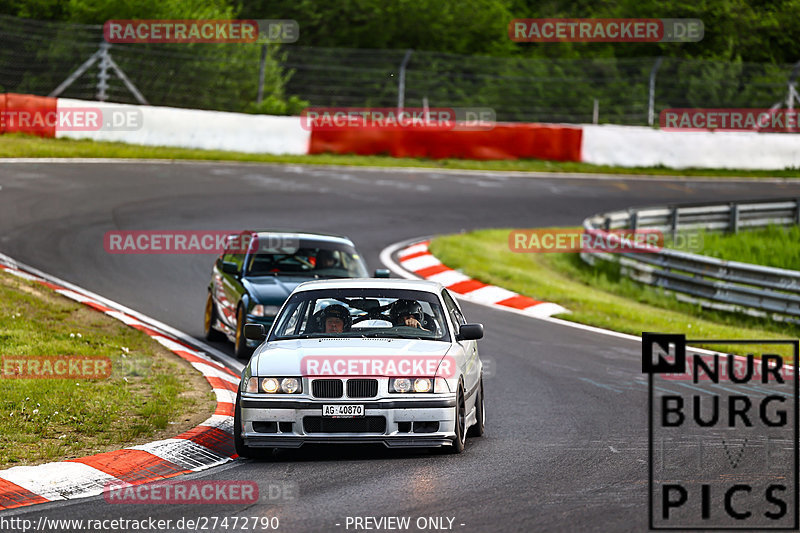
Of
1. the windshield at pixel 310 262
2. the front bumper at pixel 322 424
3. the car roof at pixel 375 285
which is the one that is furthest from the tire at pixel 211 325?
the front bumper at pixel 322 424

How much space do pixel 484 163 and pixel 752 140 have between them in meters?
8.63

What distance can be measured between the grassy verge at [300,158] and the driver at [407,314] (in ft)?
65.5

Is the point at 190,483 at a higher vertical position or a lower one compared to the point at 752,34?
lower

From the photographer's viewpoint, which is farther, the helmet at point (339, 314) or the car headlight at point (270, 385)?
the helmet at point (339, 314)

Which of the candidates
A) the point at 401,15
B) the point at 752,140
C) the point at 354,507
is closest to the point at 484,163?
the point at 752,140

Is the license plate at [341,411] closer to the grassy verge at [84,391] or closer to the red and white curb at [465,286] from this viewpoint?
the grassy verge at [84,391]

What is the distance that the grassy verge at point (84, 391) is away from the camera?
29.3 ft

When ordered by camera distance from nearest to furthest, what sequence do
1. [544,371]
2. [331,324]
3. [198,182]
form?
[331,324] < [544,371] < [198,182]

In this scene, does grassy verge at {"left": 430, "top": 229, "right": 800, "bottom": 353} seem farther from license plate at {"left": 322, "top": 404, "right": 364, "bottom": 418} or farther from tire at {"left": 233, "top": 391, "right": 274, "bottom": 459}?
tire at {"left": 233, "top": 391, "right": 274, "bottom": 459}

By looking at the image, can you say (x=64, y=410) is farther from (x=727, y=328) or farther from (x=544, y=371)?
(x=727, y=328)

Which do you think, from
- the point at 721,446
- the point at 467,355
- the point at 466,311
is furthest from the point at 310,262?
the point at 721,446

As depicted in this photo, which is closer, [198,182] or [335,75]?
[198,182]

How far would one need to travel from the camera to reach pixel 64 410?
31.8ft

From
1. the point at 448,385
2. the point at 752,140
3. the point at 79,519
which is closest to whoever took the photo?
the point at 79,519
